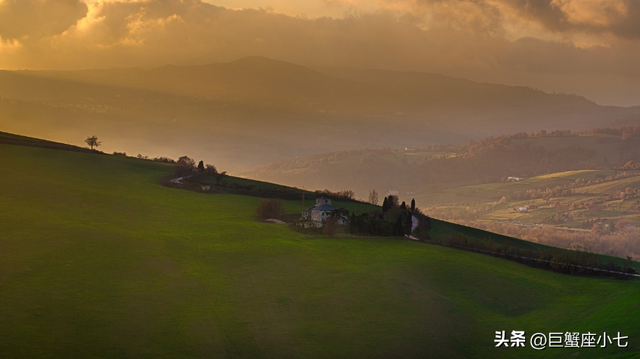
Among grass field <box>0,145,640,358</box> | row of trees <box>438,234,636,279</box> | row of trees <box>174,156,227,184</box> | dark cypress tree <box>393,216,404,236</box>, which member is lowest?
grass field <box>0,145,640,358</box>

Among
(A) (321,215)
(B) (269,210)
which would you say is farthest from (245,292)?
(B) (269,210)

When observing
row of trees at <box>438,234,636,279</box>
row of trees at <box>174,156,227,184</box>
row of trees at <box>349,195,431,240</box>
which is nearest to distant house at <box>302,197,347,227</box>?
row of trees at <box>349,195,431,240</box>

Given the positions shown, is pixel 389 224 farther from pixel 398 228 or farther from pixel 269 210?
pixel 269 210

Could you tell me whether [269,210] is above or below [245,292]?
above

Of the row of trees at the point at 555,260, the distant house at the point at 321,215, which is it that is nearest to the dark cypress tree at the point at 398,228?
the row of trees at the point at 555,260

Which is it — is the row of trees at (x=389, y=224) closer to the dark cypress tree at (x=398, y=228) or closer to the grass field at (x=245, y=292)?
the dark cypress tree at (x=398, y=228)

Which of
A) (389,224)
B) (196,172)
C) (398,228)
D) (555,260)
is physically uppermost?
(196,172)

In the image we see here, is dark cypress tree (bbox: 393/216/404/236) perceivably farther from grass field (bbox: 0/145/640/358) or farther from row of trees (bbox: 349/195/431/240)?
grass field (bbox: 0/145/640/358)

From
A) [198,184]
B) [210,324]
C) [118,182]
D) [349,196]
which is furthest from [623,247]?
[210,324]
